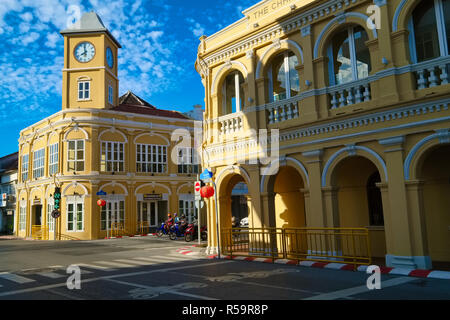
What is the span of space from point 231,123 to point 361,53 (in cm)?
525

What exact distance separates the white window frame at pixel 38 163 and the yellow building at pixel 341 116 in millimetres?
20771

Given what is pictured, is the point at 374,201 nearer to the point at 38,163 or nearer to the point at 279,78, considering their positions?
the point at 279,78

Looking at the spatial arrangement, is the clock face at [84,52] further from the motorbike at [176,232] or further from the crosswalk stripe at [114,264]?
the crosswalk stripe at [114,264]

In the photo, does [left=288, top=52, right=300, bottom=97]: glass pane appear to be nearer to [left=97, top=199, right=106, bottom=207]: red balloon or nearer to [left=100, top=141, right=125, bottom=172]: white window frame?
[left=97, top=199, right=106, bottom=207]: red balloon

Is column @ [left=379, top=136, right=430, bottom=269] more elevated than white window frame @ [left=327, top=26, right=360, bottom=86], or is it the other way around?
white window frame @ [left=327, top=26, right=360, bottom=86]

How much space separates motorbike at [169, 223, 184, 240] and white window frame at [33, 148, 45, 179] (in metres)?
13.6

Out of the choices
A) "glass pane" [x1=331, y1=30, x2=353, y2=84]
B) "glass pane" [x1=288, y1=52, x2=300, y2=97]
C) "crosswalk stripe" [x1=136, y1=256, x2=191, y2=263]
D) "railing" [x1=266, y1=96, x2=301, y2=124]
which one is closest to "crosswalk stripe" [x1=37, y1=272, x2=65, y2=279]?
"crosswalk stripe" [x1=136, y1=256, x2=191, y2=263]

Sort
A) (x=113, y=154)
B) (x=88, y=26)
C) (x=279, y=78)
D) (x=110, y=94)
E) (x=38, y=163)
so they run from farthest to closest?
(x=110, y=94)
(x=38, y=163)
(x=88, y=26)
(x=113, y=154)
(x=279, y=78)

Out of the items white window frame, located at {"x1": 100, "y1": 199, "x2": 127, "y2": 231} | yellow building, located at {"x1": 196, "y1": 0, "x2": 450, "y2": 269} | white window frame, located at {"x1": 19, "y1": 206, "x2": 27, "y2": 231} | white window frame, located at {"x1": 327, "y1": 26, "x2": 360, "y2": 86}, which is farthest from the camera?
white window frame, located at {"x1": 19, "y1": 206, "x2": 27, "y2": 231}

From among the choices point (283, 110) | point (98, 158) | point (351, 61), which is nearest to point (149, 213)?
point (98, 158)

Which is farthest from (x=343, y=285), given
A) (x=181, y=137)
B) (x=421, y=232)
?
(x=181, y=137)

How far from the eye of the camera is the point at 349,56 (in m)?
12.0

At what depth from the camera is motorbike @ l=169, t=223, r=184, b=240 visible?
24.0 meters

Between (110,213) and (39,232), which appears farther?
(39,232)
